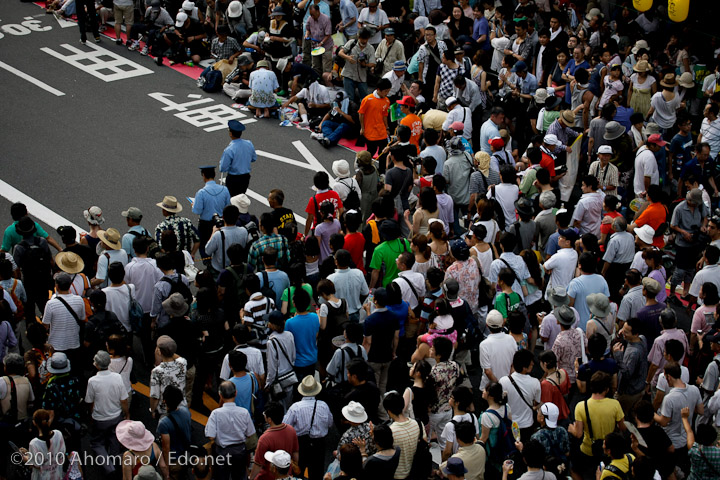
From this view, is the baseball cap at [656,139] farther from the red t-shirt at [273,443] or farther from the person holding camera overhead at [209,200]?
the red t-shirt at [273,443]

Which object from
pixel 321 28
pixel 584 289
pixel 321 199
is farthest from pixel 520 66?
pixel 584 289

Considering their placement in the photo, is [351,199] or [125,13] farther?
[125,13]

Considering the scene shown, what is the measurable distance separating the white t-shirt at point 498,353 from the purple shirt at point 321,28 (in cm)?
1031

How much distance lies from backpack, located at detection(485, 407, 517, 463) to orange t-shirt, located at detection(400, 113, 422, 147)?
6.45 metres

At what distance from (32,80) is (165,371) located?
12.0 meters

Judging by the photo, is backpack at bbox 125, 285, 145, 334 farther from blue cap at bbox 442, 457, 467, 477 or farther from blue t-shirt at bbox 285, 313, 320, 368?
blue cap at bbox 442, 457, 467, 477

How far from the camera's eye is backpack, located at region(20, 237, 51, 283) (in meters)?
10.1

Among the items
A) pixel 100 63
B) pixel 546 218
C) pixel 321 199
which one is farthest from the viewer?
pixel 100 63

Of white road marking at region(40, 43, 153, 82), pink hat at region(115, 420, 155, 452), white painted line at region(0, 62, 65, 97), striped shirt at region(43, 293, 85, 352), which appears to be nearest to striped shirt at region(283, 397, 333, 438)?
pink hat at region(115, 420, 155, 452)

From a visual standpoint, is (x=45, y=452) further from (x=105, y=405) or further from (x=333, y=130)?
(x=333, y=130)

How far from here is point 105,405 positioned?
26.0 ft

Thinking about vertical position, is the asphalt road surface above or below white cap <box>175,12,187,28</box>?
below

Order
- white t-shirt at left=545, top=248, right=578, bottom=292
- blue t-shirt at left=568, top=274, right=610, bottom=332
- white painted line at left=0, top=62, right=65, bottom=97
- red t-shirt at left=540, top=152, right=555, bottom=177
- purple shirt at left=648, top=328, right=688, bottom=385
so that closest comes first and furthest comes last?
1. purple shirt at left=648, top=328, right=688, bottom=385
2. blue t-shirt at left=568, top=274, right=610, bottom=332
3. white t-shirt at left=545, top=248, right=578, bottom=292
4. red t-shirt at left=540, top=152, right=555, bottom=177
5. white painted line at left=0, top=62, right=65, bottom=97

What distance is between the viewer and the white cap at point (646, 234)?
10.7 m
